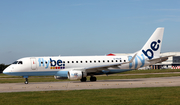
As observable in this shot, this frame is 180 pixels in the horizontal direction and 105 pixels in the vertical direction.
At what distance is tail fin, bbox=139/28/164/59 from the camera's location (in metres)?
41.9

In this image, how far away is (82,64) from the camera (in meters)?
39.8

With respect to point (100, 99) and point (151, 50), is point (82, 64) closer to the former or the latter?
point (151, 50)

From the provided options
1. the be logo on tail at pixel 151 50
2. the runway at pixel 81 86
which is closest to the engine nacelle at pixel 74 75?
the runway at pixel 81 86

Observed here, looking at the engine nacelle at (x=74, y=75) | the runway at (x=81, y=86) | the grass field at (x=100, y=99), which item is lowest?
the grass field at (x=100, y=99)

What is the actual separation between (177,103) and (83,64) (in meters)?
25.4

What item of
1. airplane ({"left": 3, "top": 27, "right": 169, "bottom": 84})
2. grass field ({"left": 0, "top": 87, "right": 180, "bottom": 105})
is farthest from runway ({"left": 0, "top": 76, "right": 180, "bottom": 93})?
grass field ({"left": 0, "top": 87, "right": 180, "bottom": 105})

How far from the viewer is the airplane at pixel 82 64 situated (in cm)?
3803

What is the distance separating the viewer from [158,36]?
42.1 m

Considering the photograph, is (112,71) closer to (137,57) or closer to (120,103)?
(137,57)

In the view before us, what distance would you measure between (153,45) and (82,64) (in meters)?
12.1

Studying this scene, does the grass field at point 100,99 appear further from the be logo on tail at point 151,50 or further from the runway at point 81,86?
the be logo on tail at point 151,50

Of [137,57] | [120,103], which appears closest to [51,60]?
[137,57]

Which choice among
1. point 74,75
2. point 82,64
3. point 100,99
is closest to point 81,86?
point 74,75

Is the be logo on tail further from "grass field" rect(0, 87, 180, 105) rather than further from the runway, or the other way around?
"grass field" rect(0, 87, 180, 105)
